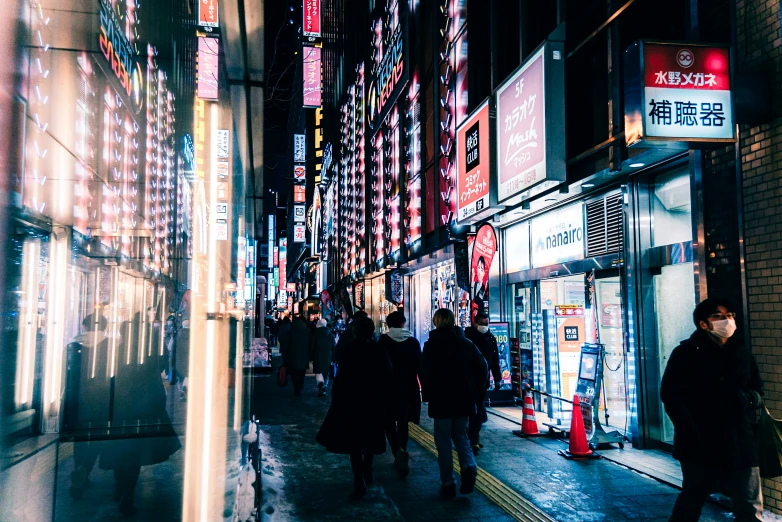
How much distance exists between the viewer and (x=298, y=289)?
101m

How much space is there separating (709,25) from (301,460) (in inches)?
286

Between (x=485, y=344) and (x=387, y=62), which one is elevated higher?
(x=387, y=62)

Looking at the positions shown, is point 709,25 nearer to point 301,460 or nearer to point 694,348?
point 694,348

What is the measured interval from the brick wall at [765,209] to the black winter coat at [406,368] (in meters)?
3.73

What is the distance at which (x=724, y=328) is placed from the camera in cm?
427

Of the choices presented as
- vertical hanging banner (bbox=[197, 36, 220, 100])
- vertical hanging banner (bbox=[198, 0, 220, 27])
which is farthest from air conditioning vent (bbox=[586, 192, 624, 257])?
vertical hanging banner (bbox=[197, 36, 220, 100])

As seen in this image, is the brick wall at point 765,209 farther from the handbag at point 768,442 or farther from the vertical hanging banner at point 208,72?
the vertical hanging banner at point 208,72

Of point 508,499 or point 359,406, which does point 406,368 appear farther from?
point 508,499

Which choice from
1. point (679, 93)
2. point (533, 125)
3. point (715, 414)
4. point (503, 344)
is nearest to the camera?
point (715, 414)

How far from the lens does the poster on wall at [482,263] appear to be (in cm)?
1255

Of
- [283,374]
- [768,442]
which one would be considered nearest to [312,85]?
[283,374]

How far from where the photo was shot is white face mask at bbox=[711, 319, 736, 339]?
4262mm

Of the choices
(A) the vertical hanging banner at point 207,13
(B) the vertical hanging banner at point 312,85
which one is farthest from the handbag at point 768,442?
(B) the vertical hanging banner at point 312,85

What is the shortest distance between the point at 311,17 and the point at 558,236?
17.8 metres
